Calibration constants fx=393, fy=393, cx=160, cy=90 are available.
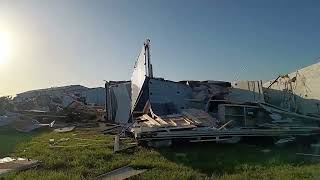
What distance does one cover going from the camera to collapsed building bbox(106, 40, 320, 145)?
10.9 m

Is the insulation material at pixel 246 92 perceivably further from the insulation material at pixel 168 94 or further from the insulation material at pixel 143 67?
the insulation material at pixel 143 67

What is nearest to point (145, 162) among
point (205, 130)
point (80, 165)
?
→ point (80, 165)

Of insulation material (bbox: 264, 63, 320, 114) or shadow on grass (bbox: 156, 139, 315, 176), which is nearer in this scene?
shadow on grass (bbox: 156, 139, 315, 176)

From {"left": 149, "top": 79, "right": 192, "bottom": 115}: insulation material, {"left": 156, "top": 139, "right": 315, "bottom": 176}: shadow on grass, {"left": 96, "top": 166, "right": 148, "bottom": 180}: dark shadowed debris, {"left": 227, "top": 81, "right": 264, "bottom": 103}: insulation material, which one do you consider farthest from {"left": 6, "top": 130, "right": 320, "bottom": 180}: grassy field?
{"left": 227, "top": 81, "right": 264, "bottom": 103}: insulation material

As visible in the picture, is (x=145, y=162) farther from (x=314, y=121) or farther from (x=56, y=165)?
(x=314, y=121)

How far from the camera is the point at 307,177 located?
6934 mm

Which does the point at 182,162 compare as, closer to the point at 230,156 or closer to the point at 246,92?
the point at 230,156

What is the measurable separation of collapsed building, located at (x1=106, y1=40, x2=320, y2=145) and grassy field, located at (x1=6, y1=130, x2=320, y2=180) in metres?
0.50

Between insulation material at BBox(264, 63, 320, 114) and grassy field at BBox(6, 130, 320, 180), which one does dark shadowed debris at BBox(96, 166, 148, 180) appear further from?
insulation material at BBox(264, 63, 320, 114)

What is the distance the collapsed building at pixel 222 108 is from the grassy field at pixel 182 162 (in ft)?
1.64

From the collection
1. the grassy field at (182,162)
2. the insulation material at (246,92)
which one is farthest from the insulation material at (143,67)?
the grassy field at (182,162)

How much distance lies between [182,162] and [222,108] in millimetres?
5758

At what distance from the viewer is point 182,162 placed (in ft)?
28.1

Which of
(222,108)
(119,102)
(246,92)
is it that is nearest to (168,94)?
(222,108)
